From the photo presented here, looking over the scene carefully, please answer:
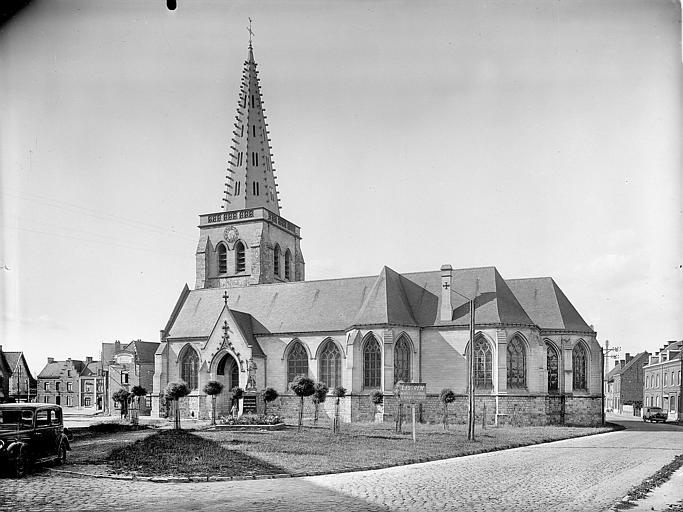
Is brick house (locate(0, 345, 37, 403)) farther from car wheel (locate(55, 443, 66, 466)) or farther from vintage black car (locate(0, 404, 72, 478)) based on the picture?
vintage black car (locate(0, 404, 72, 478))

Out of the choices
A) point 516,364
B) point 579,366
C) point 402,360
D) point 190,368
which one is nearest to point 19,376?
point 190,368

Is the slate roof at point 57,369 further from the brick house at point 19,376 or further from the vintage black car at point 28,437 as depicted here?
the vintage black car at point 28,437

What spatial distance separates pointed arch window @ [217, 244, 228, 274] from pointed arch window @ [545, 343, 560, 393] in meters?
27.4

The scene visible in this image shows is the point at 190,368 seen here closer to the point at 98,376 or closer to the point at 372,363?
the point at 372,363

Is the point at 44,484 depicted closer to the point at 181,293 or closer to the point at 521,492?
the point at 521,492

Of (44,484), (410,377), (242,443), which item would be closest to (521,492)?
(44,484)

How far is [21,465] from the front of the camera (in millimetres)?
16000

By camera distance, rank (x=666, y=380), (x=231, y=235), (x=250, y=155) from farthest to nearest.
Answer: (x=666, y=380) < (x=250, y=155) < (x=231, y=235)

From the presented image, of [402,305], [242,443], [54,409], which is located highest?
[402,305]

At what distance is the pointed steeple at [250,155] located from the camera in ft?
194

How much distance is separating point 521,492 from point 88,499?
8918 mm

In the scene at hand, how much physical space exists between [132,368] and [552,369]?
4462cm

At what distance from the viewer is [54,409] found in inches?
721

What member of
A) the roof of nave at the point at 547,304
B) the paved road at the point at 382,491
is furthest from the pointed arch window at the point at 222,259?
the paved road at the point at 382,491
